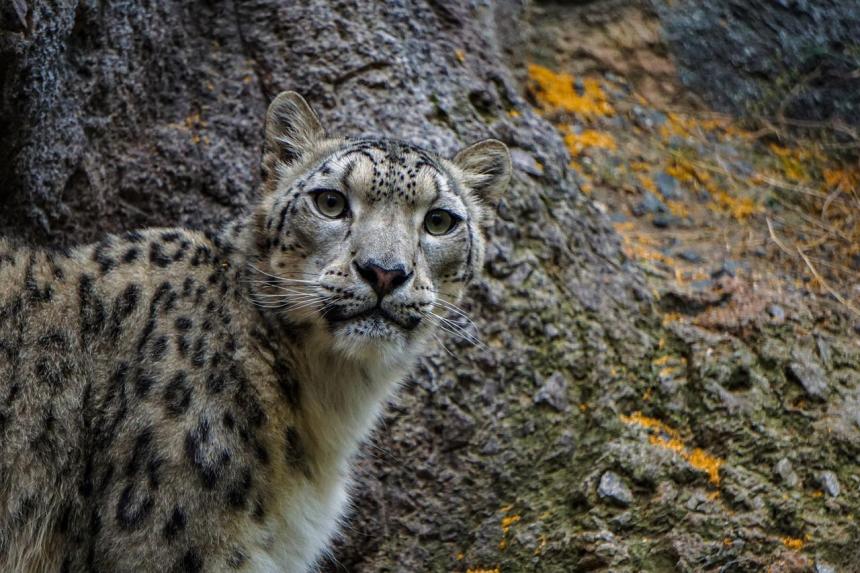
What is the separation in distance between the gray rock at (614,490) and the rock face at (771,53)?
4461mm

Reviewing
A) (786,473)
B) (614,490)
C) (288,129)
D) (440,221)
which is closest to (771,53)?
(786,473)

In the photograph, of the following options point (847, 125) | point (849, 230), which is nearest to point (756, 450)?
point (849, 230)

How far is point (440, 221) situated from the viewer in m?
5.39

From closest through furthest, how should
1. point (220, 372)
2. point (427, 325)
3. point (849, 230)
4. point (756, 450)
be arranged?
1. point (220, 372)
2. point (427, 325)
3. point (756, 450)
4. point (849, 230)

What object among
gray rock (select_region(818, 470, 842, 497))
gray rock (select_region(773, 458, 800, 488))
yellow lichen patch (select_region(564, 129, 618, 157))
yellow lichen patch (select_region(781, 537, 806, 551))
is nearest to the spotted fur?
gray rock (select_region(773, 458, 800, 488))

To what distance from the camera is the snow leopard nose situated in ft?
15.7

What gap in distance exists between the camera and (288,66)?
761 cm

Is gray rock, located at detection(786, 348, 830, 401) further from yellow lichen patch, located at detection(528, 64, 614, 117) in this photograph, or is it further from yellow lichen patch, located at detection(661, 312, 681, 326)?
yellow lichen patch, located at detection(528, 64, 614, 117)

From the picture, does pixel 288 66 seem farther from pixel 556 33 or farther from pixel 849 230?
pixel 849 230

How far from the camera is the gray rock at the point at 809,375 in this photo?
6891 millimetres

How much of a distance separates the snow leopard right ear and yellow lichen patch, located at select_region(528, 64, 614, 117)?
12.6 ft

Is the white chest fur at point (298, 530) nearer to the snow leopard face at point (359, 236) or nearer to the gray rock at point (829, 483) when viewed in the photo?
the snow leopard face at point (359, 236)

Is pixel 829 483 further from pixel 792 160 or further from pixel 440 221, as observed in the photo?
pixel 792 160

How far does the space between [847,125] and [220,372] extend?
6.82m
